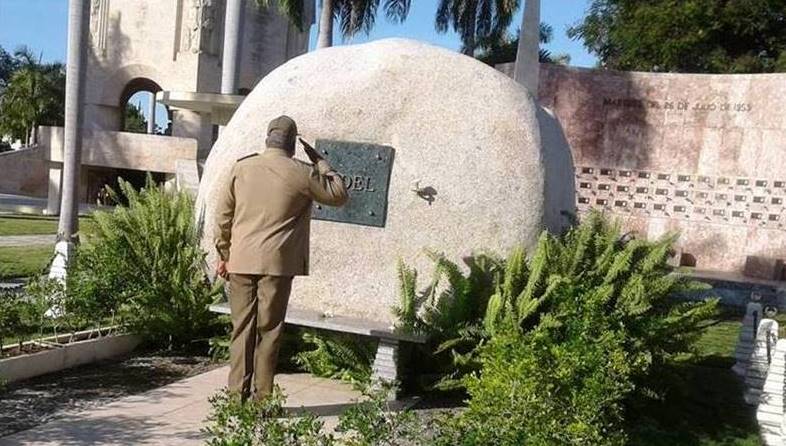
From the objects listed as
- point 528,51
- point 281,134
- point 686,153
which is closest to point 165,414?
point 281,134

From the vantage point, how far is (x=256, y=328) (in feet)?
17.7

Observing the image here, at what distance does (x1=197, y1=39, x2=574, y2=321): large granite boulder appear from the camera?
6.86m

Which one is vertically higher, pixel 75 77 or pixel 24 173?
pixel 75 77

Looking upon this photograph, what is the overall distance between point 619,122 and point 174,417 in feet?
43.1

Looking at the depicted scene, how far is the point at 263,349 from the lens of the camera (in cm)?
531

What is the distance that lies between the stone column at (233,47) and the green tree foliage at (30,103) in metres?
34.5

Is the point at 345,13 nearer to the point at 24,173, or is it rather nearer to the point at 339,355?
the point at 339,355

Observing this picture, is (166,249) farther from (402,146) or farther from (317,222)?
(402,146)

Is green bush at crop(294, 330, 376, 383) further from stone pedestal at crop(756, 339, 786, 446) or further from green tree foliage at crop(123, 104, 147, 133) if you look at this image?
green tree foliage at crop(123, 104, 147, 133)

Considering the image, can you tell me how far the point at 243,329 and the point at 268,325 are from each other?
18 centimetres

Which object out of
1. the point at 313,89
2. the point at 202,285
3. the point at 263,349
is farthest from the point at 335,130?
the point at 263,349

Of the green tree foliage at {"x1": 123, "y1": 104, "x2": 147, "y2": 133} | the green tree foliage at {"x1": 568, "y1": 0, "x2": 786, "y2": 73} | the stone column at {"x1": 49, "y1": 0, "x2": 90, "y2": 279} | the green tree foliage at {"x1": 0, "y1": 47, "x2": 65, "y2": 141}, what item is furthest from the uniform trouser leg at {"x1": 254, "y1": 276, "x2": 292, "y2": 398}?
the green tree foliage at {"x1": 123, "y1": 104, "x2": 147, "y2": 133}

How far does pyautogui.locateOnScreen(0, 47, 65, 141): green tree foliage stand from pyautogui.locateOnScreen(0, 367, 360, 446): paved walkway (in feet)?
155

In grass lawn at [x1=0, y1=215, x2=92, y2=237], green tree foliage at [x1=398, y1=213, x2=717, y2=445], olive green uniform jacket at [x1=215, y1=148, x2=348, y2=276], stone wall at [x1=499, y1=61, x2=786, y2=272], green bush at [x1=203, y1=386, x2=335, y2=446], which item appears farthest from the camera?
grass lawn at [x1=0, y1=215, x2=92, y2=237]
